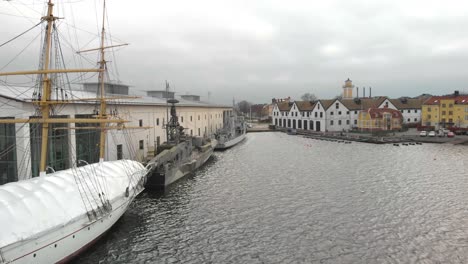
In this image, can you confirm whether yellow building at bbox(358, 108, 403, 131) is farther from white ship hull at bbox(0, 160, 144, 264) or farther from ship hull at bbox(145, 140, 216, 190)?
white ship hull at bbox(0, 160, 144, 264)

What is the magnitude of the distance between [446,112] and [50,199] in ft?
257

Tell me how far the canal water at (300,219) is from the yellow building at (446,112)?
144 feet

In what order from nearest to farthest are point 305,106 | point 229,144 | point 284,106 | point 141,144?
point 141,144 < point 229,144 < point 305,106 < point 284,106

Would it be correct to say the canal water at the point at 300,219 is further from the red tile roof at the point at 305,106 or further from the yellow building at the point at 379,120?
the red tile roof at the point at 305,106

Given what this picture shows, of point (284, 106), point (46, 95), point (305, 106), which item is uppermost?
point (284, 106)

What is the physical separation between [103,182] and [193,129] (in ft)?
122

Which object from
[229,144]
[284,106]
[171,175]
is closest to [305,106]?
[284,106]

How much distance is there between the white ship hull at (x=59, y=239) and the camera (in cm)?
1050

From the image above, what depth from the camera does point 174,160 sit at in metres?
29.7

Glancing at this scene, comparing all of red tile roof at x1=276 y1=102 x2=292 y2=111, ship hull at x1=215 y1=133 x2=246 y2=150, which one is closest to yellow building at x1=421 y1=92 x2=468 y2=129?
red tile roof at x1=276 y1=102 x2=292 y2=111

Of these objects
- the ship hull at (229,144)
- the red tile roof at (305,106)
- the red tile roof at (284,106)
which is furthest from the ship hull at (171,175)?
the red tile roof at (284,106)

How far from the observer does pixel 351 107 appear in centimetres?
7419

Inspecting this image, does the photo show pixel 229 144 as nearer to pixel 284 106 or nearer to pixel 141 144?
pixel 141 144

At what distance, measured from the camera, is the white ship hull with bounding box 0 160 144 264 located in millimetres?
10500
